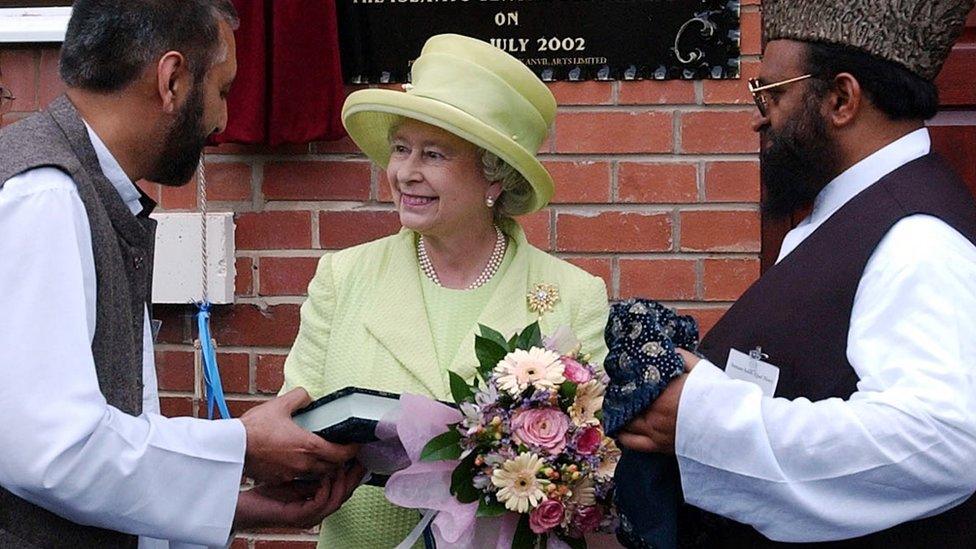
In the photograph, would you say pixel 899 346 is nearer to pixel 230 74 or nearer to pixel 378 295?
pixel 378 295

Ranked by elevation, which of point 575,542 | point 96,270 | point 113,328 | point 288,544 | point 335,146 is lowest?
point 288,544

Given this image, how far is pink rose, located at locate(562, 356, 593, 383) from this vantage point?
2424mm

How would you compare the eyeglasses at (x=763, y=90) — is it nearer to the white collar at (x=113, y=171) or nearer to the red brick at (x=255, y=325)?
the white collar at (x=113, y=171)

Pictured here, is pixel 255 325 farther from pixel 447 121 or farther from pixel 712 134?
pixel 712 134

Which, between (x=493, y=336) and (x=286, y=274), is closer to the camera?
(x=493, y=336)

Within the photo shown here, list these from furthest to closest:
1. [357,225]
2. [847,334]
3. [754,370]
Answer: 1. [357,225]
2. [754,370]
3. [847,334]

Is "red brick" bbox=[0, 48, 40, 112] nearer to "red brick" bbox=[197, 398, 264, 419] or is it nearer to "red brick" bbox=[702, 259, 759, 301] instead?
"red brick" bbox=[197, 398, 264, 419]

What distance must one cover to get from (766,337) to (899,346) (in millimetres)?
290

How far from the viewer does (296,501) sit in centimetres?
272

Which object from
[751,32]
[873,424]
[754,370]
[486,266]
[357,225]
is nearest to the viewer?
[873,424]

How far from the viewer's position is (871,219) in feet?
7.63

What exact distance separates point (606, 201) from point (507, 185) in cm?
62

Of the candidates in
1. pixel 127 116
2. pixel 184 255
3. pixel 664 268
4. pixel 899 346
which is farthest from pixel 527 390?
pixel 184 255

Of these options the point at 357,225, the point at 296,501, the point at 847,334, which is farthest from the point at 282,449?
the point at 357,225
